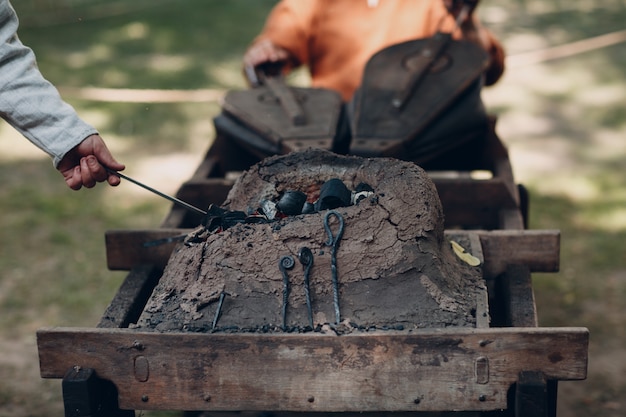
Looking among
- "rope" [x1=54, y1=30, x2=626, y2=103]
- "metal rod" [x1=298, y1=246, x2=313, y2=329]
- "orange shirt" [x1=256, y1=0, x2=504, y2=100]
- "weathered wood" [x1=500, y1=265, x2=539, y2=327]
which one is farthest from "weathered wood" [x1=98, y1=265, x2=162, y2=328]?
"rope" [x1=54, y1=30, x2=626, y2=103]

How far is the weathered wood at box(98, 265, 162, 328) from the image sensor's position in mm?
2246

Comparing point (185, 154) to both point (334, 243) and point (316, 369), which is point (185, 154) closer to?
point (334, 243)

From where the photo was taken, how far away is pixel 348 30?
4.00 meters

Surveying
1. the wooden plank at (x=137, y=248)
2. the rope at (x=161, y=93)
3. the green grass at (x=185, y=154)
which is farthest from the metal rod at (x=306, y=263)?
the rope at (x=161, y=93)

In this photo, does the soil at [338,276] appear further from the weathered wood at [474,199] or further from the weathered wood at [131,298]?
the weathered wood at [474,199]

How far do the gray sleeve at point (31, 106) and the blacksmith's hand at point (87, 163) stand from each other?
0.03m

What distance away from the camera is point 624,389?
10.5ft

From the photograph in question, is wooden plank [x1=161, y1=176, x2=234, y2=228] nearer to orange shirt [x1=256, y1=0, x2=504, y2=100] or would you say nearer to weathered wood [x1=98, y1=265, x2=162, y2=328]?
weathered wood [x1=98, y1=265, x2=162, y2=328]

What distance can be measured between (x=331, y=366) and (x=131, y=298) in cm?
70

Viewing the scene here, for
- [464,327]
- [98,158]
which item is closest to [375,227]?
[464,327]

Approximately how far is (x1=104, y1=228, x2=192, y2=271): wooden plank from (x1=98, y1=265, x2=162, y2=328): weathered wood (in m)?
0.03

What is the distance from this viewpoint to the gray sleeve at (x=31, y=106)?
2262mm

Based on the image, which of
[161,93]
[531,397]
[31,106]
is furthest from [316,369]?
[161,93]

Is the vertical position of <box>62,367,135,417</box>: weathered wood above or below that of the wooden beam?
below
